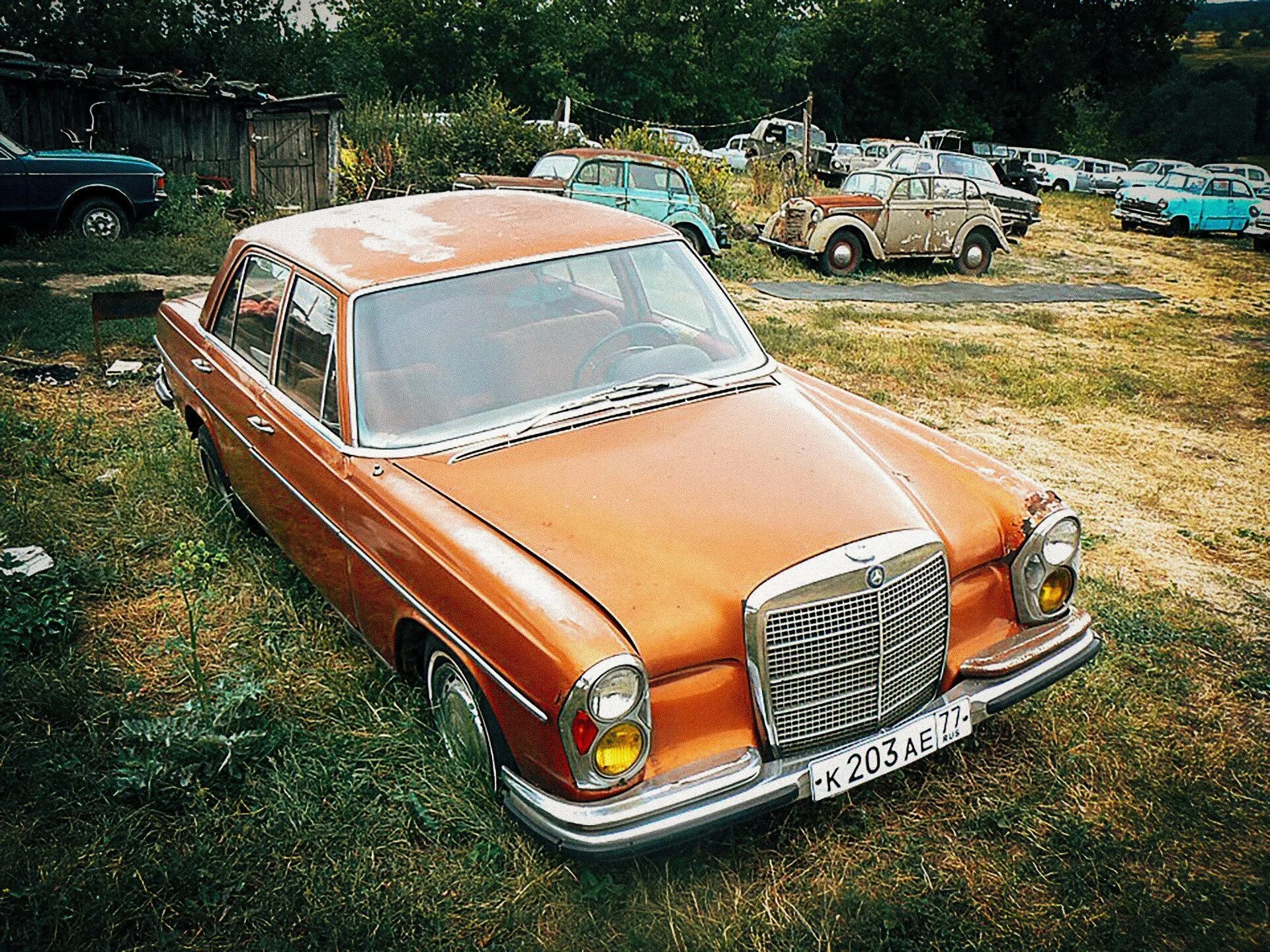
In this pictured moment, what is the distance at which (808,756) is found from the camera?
281 centimetres

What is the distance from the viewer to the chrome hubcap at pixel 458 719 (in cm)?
300

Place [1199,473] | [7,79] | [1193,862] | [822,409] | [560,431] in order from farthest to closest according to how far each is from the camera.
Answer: [7,79], [1199,473], [822,409], [560,431], [1193,862]

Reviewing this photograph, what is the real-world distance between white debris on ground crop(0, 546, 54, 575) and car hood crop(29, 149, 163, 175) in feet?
32.6

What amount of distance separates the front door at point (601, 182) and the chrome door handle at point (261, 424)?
1025 centimetres

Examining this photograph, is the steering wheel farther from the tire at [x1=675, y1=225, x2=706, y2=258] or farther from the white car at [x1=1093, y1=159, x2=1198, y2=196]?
the white car at [x1=1093, y1=159, x2=1198, y2=196]

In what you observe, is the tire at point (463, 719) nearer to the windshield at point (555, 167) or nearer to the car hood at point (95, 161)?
the car hood at point (95, 161)

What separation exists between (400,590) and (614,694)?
946 millimetres

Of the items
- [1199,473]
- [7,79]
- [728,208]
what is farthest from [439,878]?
[7,79]

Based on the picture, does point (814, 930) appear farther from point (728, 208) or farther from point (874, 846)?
point (728, 208)

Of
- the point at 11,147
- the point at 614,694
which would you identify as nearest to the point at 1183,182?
the point at 11,147

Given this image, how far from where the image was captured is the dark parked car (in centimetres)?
1242

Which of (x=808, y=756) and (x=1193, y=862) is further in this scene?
(x=1193, y=862)

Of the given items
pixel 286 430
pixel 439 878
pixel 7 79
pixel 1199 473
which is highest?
pixel 7 79

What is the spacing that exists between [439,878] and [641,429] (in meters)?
1.54
